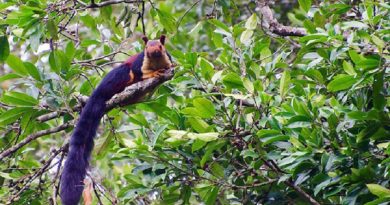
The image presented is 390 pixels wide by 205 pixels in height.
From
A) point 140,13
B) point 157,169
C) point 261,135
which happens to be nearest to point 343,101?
point 261,135

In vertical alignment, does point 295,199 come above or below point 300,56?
below

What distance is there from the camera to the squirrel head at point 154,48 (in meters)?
4.43

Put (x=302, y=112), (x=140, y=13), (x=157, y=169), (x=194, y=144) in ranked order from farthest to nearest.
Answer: (x=140, y=13), (x=157, y=169), (x=194, y=144), (x=302, y=112)

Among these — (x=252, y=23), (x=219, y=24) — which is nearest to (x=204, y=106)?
(x=219, y=24)

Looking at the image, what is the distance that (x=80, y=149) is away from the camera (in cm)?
381

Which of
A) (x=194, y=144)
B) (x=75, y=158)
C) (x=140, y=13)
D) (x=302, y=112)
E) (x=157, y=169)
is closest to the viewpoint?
(x=302, y=112)

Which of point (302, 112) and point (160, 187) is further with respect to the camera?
point (160, 187)

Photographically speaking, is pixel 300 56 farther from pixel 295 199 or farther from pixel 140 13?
pixel 140 13

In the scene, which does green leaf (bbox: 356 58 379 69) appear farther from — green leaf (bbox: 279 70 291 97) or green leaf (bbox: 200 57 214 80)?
green leaf (bbox: 200 57 214 80)

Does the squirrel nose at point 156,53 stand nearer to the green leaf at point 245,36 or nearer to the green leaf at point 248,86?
the green leaf at point 245,36

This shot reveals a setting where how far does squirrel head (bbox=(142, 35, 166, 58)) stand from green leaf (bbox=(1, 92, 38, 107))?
3.20 ft

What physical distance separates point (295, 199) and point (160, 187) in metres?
0.74

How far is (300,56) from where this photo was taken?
137 inches

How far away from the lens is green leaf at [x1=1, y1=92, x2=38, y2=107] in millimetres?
3629
